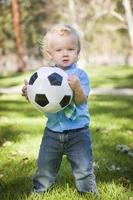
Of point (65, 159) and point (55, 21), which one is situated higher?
point (65, 159)

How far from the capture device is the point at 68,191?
484 cm

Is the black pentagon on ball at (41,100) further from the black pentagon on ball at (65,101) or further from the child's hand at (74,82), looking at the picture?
the child's hand at (74,82)

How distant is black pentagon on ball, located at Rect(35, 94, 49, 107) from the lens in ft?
14.9

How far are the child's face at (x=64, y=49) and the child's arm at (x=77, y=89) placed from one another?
236 millimetres

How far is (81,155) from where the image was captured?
15.2ft

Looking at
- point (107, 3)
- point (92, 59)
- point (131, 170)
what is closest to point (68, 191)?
point (131, 170)

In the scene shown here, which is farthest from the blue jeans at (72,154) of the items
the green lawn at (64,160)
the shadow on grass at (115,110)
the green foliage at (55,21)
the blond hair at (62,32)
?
the green foliage at (55,21)

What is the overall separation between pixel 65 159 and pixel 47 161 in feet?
6.18

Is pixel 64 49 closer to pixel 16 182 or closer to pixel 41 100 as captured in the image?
pixel 41 100

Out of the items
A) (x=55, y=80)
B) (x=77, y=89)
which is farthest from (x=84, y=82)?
(x=55, y=80)

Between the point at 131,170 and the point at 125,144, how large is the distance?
162 centimetres

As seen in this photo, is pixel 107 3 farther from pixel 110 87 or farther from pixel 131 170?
pixel 131 170

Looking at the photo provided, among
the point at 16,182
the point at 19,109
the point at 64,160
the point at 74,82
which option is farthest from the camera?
the point at 19,109

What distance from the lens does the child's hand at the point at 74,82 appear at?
4.42 metres
